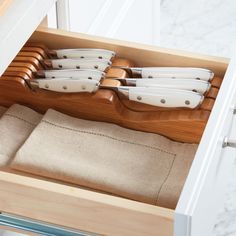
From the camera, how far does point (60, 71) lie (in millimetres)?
1092

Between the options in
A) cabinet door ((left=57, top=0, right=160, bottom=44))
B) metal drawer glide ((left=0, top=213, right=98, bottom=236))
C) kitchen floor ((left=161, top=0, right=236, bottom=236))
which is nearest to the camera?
metal drawer glide ((left=0, top=213, right=98, bottom=236))

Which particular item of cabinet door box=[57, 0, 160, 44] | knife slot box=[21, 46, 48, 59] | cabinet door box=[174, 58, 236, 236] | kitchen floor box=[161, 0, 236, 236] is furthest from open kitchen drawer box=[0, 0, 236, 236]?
kitchen floor box=[161, 0, 236, 236]

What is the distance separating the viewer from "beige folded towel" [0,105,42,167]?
1021 mm

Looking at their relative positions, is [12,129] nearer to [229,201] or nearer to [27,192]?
[27,192]

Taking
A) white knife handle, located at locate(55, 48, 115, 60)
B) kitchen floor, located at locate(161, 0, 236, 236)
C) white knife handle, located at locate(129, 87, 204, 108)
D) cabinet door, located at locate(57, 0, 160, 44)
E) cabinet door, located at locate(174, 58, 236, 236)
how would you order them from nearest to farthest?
cabinet door, located at locate(174, 58, 236, 236) < white knife handle, located at locate(129, 87, 204, 108) < white knife handle, located at locate(55, 48, 115, 60) < cabinet door, located at locate(57, 0, 160, 44) < kitchen floor, located at locate(161, 0, 236, 236)

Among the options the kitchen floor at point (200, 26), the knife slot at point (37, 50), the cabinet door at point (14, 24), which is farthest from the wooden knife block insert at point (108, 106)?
the kitchen floor at point (200, 26)

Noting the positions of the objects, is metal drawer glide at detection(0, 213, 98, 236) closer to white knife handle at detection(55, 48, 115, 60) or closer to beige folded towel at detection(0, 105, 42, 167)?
beige folded towel at detection(0, 105, 42, 167)

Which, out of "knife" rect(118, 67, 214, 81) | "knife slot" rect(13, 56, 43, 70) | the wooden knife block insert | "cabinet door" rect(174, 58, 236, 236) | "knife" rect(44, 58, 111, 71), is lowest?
"cabinet door" rect(174, 58, 236, 236)

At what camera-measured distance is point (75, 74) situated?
3.54 feet

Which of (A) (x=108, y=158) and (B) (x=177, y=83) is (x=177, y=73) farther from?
(A) (x=108, y=158)

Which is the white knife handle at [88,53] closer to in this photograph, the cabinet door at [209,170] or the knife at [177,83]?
the knife at [177,83]

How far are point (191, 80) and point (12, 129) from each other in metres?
0.27

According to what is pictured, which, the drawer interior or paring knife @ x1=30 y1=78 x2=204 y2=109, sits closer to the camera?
the drawer interior

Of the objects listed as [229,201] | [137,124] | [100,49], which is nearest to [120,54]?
[100,49]
